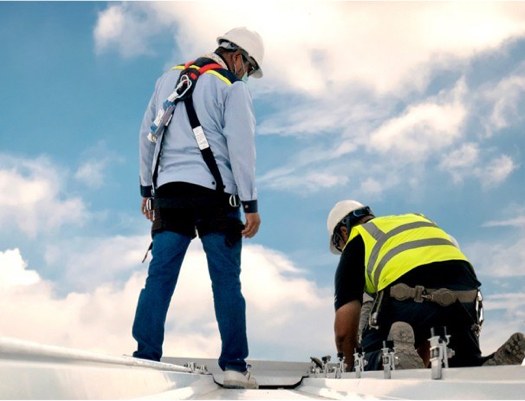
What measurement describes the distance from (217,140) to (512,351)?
185 cm

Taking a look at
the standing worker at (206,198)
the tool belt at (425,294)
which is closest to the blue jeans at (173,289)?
the standing worker at (206,198)

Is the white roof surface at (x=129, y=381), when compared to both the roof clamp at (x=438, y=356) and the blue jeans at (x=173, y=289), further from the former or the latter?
the blue jeans at (x=173, y=289)

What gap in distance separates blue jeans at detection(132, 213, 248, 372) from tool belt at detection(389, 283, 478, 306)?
952 mm

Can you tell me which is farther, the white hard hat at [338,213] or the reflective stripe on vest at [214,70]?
the white hard hat at [338,213]

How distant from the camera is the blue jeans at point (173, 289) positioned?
3.63 meters

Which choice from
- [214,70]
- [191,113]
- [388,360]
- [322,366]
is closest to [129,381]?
[388,360]

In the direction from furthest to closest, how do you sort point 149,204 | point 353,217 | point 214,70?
point 353,217, point 149,204, point 214,70

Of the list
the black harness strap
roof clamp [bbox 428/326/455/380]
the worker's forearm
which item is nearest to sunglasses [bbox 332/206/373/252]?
the worker's forearm

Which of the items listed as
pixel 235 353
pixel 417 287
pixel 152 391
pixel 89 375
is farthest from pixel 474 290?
pixel 89 375

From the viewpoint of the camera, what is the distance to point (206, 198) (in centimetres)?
363

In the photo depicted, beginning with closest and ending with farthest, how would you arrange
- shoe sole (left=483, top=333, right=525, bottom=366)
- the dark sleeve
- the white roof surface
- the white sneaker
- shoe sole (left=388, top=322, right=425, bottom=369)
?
the white roof surface
shoe sole (left=483, top=333, right=525, bottom=366)
shoe sole (left=388, top=322, right=425, bottom=369)
the white sneaker
the dark sleeve

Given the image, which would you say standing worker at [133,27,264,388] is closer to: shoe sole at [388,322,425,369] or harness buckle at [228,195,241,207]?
harness buckle at [228,195,241,207]

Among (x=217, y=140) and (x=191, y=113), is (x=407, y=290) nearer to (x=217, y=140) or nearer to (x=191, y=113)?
(x=217, y=140)

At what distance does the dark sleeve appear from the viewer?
4.51m
